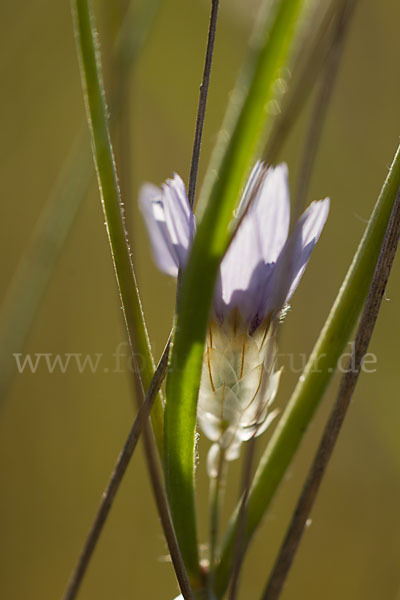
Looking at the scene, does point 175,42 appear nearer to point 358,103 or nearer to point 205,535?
point 358,103

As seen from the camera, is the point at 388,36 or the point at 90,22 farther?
A: the point at 388,36

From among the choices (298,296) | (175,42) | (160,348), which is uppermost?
(175,42)

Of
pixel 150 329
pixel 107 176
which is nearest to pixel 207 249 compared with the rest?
pixel 107 176

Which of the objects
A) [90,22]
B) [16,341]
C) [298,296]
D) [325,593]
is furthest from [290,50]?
[325,593]

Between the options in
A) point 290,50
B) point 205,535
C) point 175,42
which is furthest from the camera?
point 175,42

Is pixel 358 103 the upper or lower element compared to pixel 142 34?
upper

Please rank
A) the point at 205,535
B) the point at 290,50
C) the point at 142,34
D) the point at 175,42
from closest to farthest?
the point at 290,50 → the point at 142,34 → the point at 205,535 → the point at 175,42

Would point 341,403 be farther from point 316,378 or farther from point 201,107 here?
point 201,107

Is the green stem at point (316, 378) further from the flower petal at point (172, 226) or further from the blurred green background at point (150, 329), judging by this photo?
the blurred green background at point (150, 329)
